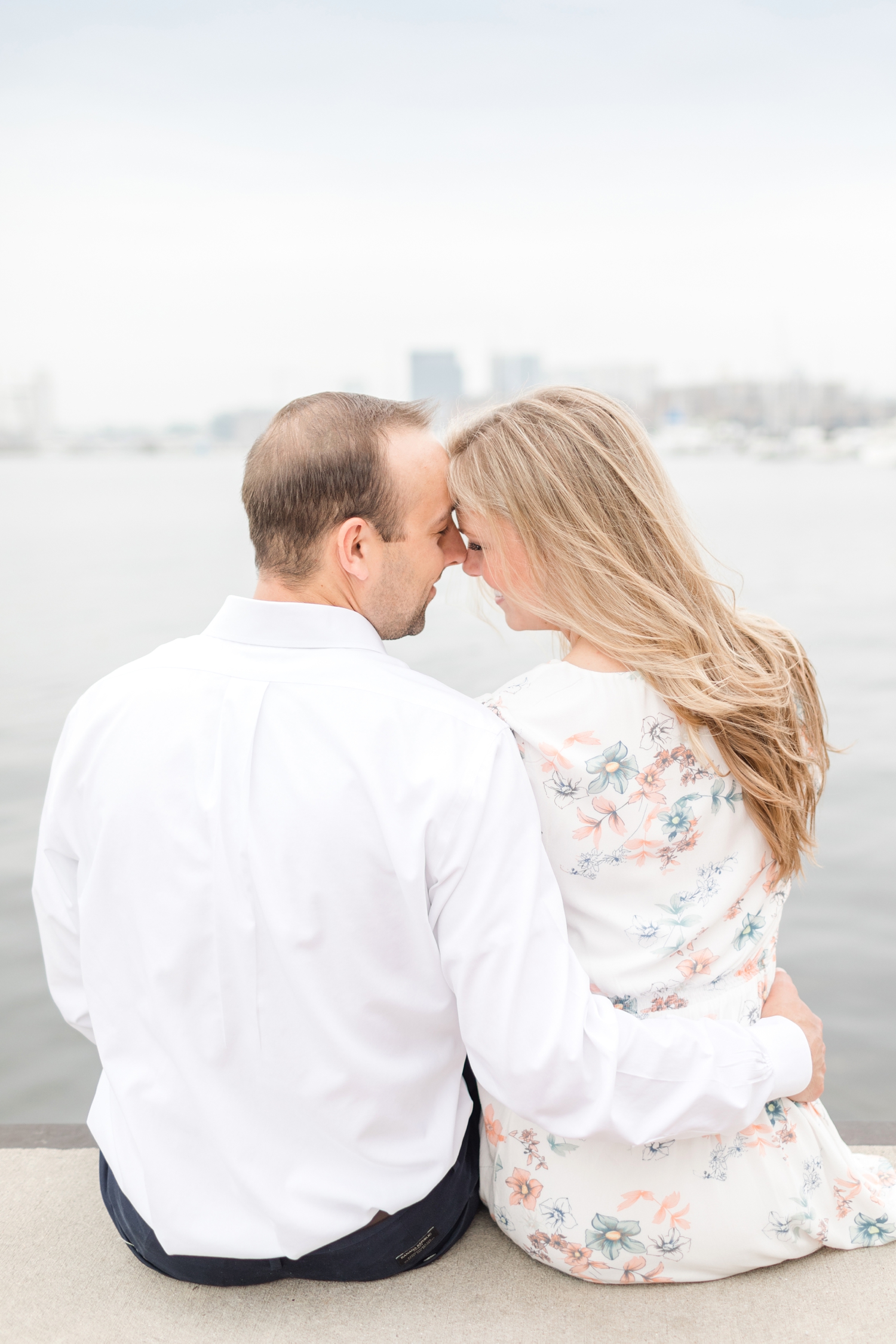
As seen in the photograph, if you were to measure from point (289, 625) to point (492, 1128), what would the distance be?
0.81m

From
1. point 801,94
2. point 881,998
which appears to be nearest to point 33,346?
point 801,94

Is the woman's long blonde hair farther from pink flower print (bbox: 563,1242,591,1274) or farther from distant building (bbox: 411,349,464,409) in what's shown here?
distant building (bbox: 411,349,464,409)

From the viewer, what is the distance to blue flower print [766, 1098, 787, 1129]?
54.2 inches

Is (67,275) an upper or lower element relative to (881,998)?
upper

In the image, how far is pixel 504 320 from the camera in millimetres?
35875

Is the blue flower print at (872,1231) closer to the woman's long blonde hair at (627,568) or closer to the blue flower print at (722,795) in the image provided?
the woman's long blonde hair at (627,568)

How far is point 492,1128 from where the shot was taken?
1476mm

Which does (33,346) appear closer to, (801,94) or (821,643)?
(801,94)

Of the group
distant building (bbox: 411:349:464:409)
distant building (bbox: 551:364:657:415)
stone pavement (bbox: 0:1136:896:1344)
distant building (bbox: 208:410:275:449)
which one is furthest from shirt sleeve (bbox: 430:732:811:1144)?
distant building (bbox: 208:410:275:449)

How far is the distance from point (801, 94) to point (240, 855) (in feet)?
137

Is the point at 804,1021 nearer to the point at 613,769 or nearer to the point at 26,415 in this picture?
the point at 613,769

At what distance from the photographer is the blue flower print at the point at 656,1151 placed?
4.42 feet

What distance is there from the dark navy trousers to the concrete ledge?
0.40 m

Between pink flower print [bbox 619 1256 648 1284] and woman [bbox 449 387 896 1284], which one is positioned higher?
woman [bbox 449 387 896 1284]
